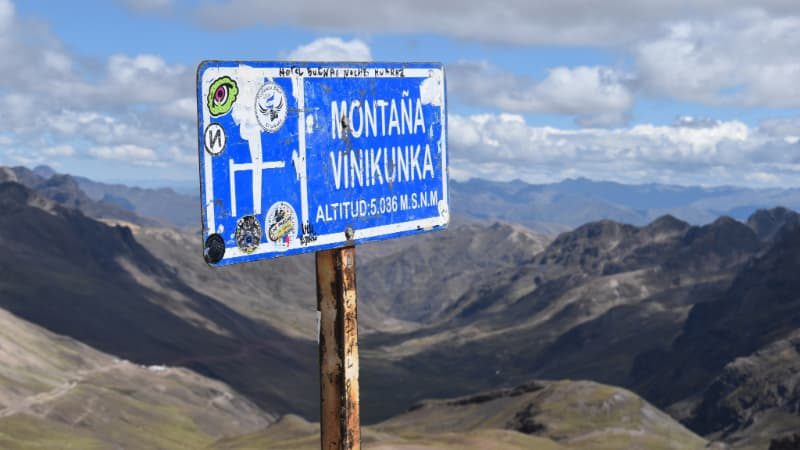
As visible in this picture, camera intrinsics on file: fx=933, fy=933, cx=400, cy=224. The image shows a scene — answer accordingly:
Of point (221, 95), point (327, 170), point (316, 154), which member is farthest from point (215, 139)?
point (327, 170)

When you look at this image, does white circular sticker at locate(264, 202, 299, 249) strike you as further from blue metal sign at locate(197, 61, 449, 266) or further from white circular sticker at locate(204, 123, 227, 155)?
white circular sticker at locate(204, 123, 227, 155)

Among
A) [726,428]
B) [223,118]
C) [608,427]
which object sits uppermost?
[223,118]

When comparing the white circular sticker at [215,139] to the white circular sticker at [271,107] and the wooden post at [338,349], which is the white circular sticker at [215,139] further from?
the wooden post at [338,349]

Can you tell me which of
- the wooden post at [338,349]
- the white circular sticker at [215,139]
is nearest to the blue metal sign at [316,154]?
the white circular sticker at [215,139]

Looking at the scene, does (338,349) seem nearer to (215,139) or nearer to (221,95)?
(215,139)

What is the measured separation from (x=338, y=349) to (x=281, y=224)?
141 centimetres

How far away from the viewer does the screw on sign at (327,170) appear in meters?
7.44

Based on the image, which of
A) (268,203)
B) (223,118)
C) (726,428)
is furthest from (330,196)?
(726,428)

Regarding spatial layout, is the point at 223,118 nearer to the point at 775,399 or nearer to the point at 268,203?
the point at 268,203

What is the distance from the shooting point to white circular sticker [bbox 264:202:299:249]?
7.81m

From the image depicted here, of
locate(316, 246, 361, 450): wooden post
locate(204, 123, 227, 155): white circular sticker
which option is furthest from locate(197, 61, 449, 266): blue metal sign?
locate(316, 246, 361, 450): wooden post

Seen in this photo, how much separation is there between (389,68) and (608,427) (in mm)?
137301

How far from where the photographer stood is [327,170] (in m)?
8.36

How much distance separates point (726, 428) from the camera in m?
180
